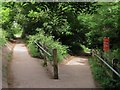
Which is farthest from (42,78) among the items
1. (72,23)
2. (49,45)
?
(72,23)

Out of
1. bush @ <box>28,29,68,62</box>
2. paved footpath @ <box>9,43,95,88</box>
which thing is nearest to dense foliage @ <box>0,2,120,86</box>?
bush @ <box>28,29,68,62</box>

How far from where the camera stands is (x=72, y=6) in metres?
9.88

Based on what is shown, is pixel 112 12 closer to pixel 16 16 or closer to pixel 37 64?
pixel 37 64

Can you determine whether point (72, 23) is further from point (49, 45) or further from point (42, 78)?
point (42, 78)

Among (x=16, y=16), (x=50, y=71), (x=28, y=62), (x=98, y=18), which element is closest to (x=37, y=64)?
(x=28, y=62)

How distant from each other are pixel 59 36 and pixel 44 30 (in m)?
1.38

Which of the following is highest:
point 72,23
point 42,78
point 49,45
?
point 72,23

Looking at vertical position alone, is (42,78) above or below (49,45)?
below

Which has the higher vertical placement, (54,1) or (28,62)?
(54,1)

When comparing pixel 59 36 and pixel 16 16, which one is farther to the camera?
pixel 16 16

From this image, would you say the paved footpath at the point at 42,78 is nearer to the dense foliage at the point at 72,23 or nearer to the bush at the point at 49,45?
the dense foliage at the point at 72,23

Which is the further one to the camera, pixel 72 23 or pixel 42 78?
pixel 72 23

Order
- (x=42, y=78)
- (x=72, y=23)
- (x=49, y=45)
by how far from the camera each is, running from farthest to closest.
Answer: (x=72, y=23)
(x=49, y=45)
(x=42, y=78)

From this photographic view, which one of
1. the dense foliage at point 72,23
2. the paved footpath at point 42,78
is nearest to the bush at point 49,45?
the dense foliage at point 72,23
